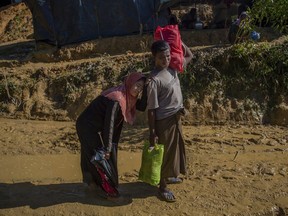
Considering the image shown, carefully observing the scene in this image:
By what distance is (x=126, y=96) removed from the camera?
3.88 metres

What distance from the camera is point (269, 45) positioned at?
719 centimetres

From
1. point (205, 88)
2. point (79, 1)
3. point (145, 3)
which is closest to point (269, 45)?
point (205, 88)

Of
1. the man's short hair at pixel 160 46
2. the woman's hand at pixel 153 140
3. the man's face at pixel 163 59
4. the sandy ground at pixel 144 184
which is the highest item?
the man's short hair at pixel 160 46

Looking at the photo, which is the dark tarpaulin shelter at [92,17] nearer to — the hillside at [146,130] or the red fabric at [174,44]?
the hillside at [146,130]

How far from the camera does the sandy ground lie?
13.4 feet

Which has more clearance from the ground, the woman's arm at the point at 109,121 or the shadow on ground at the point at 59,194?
the woman's arm at the point at 109,121

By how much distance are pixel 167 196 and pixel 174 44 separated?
1499mm

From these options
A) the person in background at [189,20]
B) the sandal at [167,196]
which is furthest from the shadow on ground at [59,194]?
the person in background at [189,20]

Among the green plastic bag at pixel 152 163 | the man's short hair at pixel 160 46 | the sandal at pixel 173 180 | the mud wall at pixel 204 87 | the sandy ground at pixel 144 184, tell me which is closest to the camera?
the man's short hair at pixel 160 46

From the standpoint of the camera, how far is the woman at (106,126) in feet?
12.6

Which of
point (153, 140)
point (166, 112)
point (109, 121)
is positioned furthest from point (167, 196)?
point (109, 121)

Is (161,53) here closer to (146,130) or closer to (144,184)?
(144,184)

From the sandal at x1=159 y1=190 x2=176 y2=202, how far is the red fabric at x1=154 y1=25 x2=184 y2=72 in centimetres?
122

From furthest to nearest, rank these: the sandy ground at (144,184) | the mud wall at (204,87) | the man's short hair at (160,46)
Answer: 1. the mud wall at (204,87)
2. the sandy ground at (144,184)
3. the man's short hair at (160,46)
